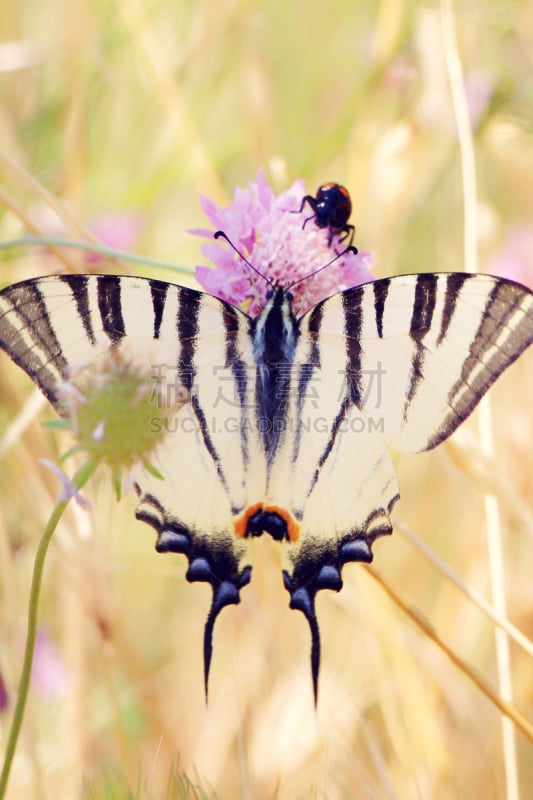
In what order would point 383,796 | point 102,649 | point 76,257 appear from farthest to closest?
point 76,257, point 102,649, point 383,796

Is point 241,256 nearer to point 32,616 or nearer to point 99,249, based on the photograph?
point 99,249

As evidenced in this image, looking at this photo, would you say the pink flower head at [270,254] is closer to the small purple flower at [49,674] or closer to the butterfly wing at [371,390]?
the butterfly wing at [371,390]

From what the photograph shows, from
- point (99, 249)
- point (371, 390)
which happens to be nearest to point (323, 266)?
point (371, 390)

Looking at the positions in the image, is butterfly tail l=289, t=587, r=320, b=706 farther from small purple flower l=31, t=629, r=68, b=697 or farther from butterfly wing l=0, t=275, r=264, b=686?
small purple flower l=31, t=629, r=68, b=697

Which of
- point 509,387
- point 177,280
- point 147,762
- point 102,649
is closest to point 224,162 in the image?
point 177,280

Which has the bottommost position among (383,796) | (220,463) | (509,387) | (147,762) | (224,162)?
(147,762)

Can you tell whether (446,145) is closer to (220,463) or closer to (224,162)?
(224,162)
